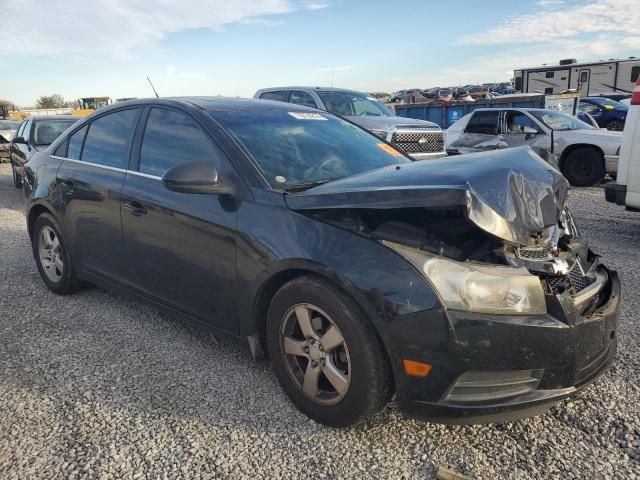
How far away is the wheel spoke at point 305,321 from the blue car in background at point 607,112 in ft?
56.4

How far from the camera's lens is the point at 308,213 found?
8.39 feet

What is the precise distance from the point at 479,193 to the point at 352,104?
8996 mm

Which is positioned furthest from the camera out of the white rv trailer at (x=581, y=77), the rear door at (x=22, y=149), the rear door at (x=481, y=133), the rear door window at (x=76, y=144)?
the white rv trailer at (x=581, y=77)

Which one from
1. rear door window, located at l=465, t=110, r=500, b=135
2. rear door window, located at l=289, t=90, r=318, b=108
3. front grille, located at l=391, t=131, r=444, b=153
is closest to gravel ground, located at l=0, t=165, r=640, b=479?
front grille, located at l=391, t=131, r=444, b=153

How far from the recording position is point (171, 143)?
338cm

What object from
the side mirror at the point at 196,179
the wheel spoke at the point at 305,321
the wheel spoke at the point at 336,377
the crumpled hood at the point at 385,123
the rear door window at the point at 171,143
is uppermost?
the rear door window at the point at 171,143

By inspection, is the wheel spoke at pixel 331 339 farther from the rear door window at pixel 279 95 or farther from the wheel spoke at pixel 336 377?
the rear door window at pixel 279 95

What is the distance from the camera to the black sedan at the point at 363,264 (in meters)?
2.18

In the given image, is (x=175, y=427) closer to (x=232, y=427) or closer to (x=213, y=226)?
(x=232, y=427)

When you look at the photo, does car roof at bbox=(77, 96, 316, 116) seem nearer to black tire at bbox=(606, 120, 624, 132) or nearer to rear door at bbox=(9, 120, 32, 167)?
rear door at bbox=(9, 120, 32, 167)

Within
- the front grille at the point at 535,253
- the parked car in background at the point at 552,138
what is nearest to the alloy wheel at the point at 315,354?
the front grille at the point at 535,253

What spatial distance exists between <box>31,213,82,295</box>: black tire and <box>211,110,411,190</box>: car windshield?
2.02 m

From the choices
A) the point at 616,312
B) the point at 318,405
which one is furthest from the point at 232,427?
the point at 616,312

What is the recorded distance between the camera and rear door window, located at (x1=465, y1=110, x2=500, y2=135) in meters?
11.2
